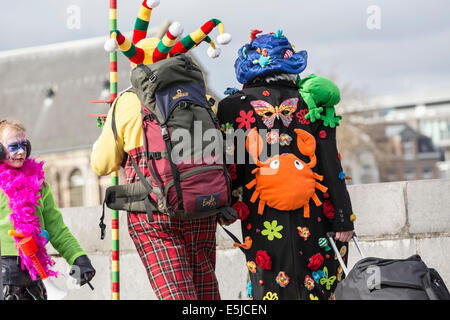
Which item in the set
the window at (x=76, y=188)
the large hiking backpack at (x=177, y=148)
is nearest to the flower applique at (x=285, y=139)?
the large hiking backpack at (x=177, y=148)

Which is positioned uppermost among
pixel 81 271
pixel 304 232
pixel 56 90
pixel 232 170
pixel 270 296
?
pixel 56 90

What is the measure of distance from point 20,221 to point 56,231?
1.03 ft

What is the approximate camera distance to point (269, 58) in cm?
414

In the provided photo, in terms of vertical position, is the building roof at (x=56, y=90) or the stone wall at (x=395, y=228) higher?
the building roof at (x=56, y=90)

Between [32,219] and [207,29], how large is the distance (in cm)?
149

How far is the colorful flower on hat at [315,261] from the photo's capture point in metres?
4.02

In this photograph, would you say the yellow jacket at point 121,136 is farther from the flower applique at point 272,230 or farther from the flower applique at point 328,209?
the flower applique at point 328,209

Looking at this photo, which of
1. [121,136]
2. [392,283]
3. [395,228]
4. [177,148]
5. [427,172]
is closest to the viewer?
[392,283]

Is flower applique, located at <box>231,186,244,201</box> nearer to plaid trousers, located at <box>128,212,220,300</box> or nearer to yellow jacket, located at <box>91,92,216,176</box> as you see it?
plaid trousers, located at <box>128,212,220,300</box>

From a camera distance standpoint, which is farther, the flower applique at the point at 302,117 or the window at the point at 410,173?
the window at the point at 410,173

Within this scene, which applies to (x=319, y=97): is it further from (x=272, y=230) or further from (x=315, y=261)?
(x=315, y=261)

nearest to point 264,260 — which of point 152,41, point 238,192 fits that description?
point 238,192

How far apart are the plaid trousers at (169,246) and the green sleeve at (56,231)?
0.75 metres

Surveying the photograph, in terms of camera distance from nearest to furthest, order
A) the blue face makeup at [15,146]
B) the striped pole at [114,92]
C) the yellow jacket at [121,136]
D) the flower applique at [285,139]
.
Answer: the yellow jacket at [121,136]
the flower applique at [285,139]
the blue face makeup at [15,146]
the striped pole at [114,92]
